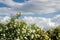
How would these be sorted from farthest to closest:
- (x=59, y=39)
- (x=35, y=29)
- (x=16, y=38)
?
(x=59, y=39), (x=35, y=29), (x=16, y=38)

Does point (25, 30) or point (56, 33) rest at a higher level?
point (25, 30)

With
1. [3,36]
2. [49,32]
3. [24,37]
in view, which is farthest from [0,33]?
[49,32]

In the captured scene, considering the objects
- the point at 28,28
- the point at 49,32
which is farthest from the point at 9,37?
the point at 49,32

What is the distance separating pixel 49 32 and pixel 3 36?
15.2 ft

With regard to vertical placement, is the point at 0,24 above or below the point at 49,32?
above

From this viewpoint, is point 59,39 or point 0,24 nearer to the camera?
point 0,24

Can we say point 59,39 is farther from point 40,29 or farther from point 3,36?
point 3,36

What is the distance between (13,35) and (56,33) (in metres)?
4.60

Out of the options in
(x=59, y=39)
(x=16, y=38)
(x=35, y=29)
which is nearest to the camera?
(x=16, y=38)

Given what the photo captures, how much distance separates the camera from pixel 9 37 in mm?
13141

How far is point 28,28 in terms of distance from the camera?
13.8m

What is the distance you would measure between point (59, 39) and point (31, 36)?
361cm

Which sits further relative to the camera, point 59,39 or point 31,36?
point 59,39

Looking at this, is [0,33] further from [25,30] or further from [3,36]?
[25,30]
